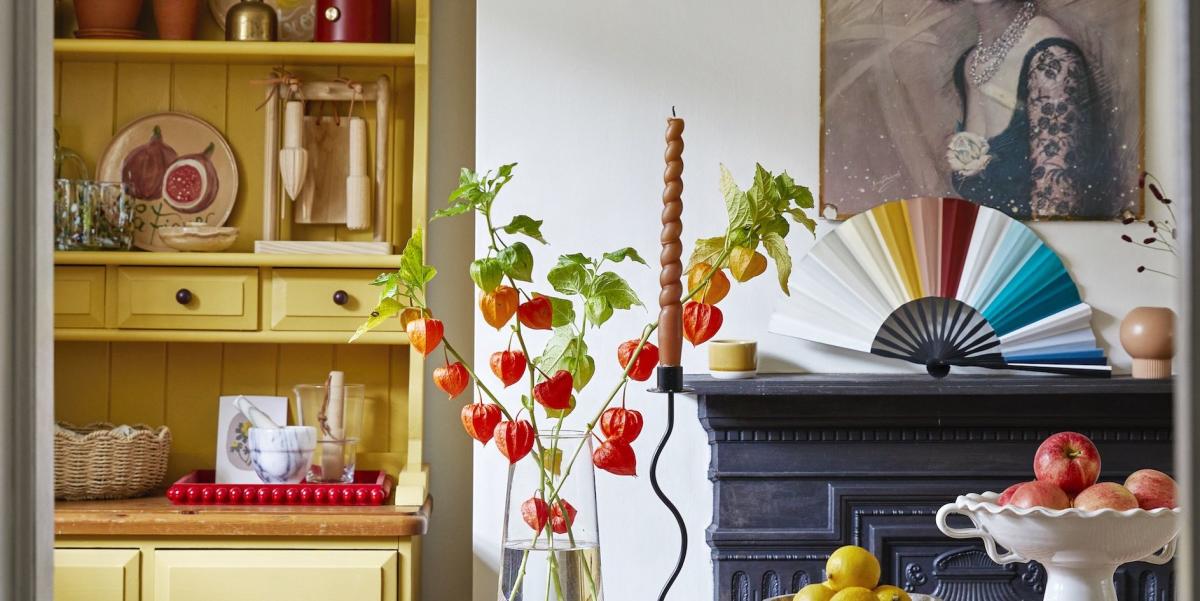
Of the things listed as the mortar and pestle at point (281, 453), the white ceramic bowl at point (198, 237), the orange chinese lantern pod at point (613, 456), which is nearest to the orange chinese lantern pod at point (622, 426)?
the orange chinese lantern pod at point (613, 456)

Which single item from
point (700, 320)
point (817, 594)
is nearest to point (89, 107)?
point (700, 320)

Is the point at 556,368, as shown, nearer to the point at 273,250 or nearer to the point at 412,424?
the point at 412,424

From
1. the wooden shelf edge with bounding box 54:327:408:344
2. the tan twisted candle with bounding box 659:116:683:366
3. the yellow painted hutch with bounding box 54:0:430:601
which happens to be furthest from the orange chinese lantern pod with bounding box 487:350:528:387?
the wooden shelf edge with bounding box 54:327:408:344

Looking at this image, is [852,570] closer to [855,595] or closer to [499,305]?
[855,595]

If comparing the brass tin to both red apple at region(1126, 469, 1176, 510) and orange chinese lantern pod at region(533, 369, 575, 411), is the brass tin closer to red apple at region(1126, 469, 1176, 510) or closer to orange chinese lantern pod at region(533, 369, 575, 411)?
orange chinese lantern pod at region(533, 369, 575, 411)

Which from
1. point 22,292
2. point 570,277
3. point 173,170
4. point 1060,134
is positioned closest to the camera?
point 22,292

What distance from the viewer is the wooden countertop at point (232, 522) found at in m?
2.26

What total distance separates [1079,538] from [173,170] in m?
2.38

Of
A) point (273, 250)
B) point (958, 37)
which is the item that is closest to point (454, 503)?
point (273, 250)

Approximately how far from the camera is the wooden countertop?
226cm

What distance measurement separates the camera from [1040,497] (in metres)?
1.12

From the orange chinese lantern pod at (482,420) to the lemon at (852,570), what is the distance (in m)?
0.40

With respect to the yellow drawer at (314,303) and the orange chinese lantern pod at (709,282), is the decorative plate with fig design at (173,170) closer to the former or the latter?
the yellow drawer at (314,303)

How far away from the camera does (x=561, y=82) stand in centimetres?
247
